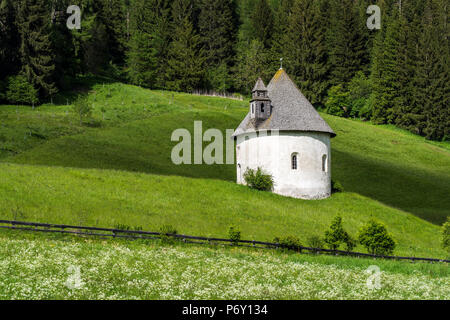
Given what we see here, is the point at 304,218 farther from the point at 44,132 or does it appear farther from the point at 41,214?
the point at 44,132

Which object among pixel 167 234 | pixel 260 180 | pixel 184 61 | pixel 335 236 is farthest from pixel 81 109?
pixel 335 236

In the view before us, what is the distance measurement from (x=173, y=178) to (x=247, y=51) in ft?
239

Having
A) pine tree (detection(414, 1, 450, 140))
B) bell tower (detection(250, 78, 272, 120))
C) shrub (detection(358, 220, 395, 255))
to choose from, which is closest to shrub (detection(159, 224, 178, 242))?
shrub (detection(358, 220, 395, 255))

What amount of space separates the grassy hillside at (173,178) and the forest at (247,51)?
21.9 ft

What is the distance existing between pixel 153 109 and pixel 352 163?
30628mm

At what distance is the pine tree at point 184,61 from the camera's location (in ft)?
316

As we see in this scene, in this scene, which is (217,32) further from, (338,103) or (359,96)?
(359,96)

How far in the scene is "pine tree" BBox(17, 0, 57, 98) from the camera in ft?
232

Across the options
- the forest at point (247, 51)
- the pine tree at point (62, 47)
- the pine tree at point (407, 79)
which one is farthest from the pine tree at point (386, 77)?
the pine tree at point (62, 47)

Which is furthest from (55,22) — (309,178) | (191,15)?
(309,178)

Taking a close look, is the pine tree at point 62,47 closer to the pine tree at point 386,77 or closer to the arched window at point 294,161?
the arched window at point 294,161

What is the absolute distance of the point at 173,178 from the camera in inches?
1505

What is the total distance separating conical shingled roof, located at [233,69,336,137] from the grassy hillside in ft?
20.5

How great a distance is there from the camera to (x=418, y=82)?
3479 inches
